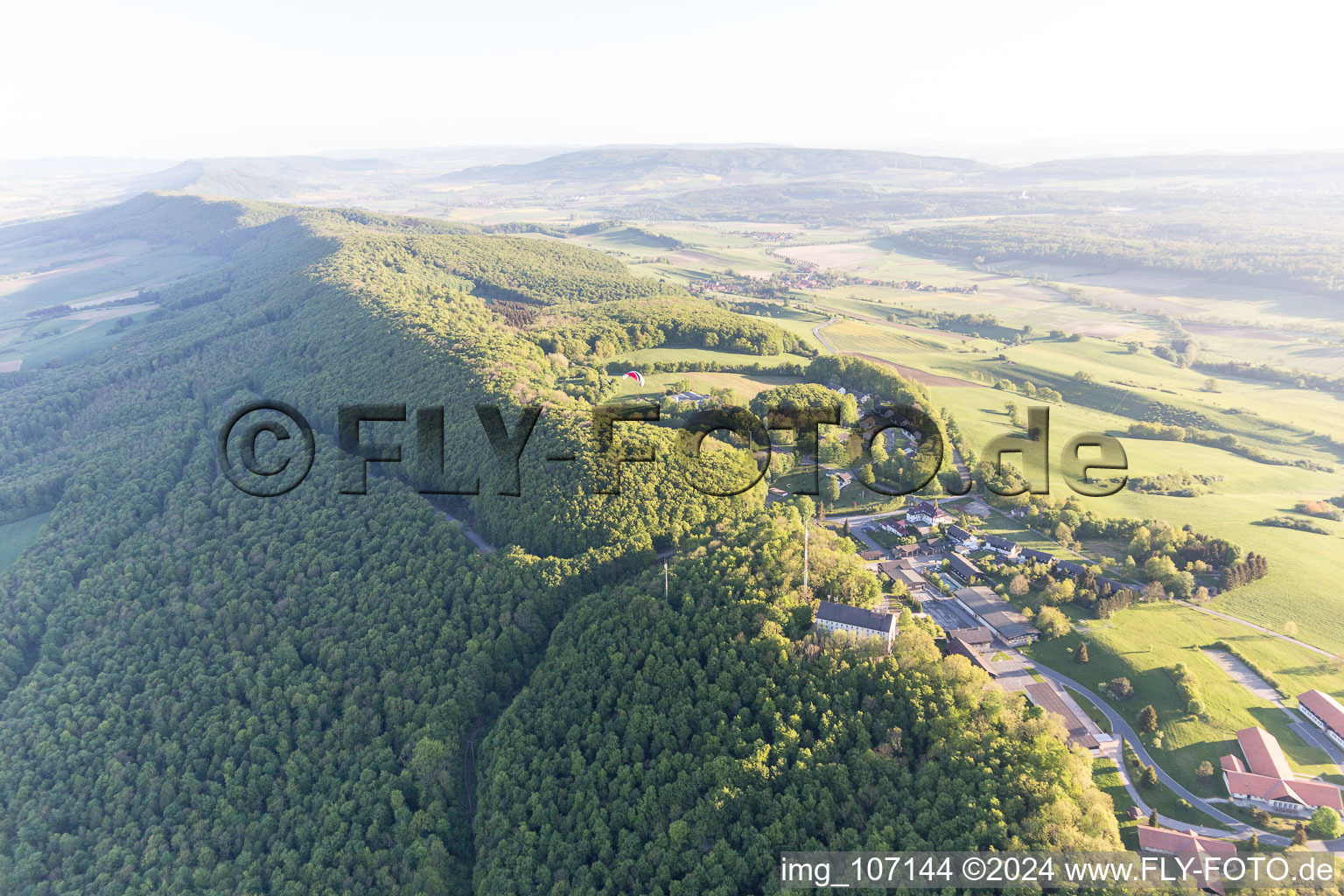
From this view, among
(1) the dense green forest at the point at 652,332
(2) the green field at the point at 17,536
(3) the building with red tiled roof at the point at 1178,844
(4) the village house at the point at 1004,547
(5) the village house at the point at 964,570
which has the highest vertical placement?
(1) the dense green forest at the point at 652,332

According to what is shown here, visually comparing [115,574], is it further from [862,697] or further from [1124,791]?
[1124,791]

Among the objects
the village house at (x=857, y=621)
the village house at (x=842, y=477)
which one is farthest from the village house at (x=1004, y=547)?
the village house at (x=857, y=621)

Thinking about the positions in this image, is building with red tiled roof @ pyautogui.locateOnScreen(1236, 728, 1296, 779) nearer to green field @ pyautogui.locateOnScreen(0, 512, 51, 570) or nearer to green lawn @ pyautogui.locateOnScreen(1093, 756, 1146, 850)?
green lawn @ pyautogui.locateOnScreen(1093, 756, 1146, 850)

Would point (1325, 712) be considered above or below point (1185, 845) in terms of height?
above

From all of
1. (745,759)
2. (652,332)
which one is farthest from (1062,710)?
(652,332)

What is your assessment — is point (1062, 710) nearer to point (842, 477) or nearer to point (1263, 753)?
point (1263, 753)
